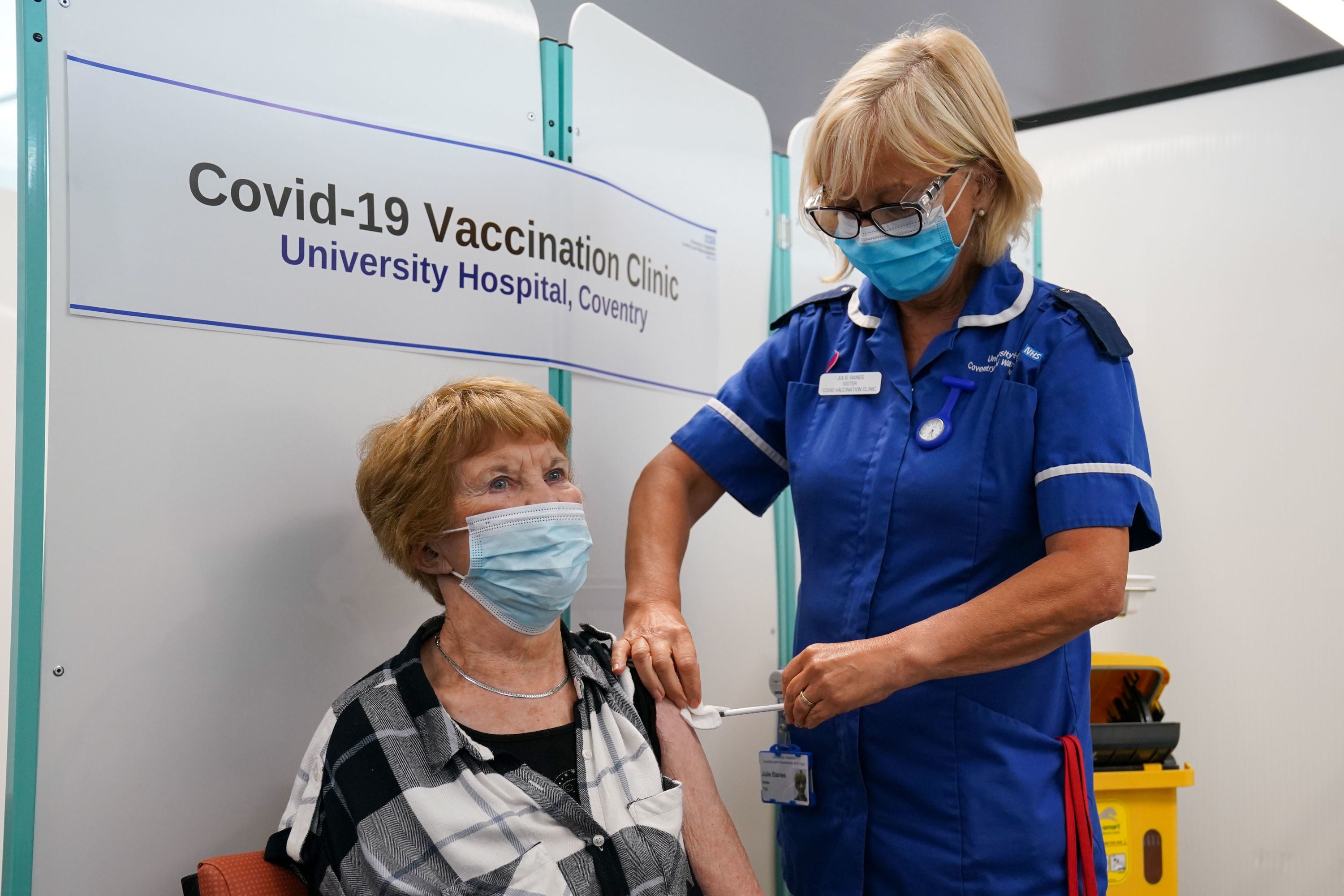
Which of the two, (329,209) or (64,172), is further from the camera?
(329,209)

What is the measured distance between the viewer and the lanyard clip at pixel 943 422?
5.60 feet

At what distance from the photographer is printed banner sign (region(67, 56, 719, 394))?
1.61 meters

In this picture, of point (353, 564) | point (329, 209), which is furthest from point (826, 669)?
point (329, 209)

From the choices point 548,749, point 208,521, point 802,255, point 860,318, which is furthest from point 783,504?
point 208,521

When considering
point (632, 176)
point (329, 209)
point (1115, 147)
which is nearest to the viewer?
point (329, 209)

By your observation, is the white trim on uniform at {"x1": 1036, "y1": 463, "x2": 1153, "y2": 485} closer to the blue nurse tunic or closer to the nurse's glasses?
the blue nurse tunic

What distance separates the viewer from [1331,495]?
11.3ft

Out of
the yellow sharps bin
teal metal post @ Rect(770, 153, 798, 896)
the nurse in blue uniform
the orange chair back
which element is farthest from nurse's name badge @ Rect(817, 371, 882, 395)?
the yellow sharps bin

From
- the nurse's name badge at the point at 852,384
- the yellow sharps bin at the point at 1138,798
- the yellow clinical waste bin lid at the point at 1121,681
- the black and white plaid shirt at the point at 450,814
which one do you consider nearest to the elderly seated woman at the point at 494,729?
the black and white plaid shirt at the point at 450,814

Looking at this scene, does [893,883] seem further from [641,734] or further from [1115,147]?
[1115,147]

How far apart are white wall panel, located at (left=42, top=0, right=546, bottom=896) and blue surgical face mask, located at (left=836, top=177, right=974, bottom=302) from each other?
2.56 ft

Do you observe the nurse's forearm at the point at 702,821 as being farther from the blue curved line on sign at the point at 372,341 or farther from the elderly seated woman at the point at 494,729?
the blue curved line on sign at the point at 372,341

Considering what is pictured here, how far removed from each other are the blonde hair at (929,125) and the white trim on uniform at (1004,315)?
8cm

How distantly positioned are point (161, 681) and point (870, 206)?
131cm
